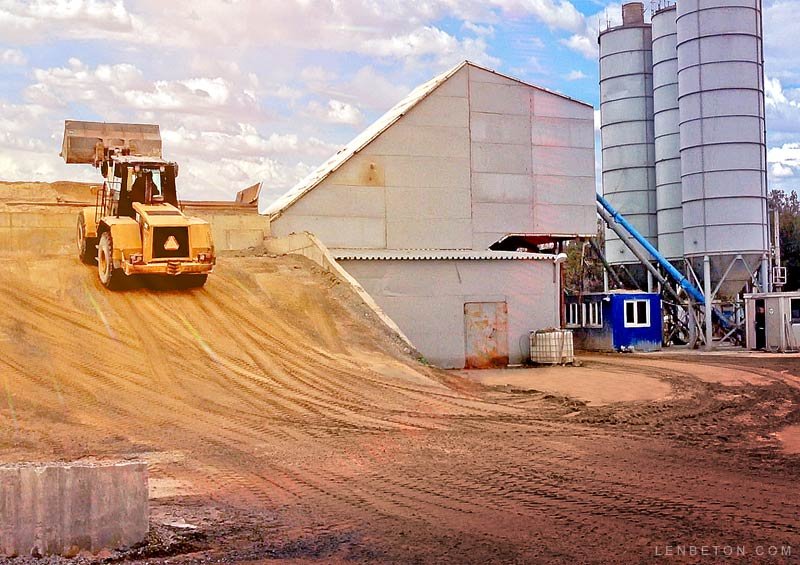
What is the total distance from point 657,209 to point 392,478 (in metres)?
35.2

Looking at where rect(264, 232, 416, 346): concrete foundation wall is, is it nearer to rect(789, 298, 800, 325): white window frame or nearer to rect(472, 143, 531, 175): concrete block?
rect(472, 143, 531, 175): concrete block

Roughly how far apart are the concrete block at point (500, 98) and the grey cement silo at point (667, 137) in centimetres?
1273

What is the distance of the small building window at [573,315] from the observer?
3997 cm

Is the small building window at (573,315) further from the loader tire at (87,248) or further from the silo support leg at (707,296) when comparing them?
the loader tire at (87,248)

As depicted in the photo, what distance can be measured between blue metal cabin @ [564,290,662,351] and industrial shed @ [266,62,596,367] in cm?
579

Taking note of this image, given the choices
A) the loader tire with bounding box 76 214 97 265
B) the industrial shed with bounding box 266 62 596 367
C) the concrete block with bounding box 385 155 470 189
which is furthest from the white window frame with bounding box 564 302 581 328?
the loader tire with bounding box 76 214 97 265

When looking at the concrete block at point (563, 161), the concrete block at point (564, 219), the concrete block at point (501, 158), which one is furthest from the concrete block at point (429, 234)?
the concrete block at point (563, 161)

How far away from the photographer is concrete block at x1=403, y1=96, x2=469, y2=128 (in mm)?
30969

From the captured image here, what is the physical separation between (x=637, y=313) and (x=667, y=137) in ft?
31.0

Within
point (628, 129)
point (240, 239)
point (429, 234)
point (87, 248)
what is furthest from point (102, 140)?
point (628, 129)

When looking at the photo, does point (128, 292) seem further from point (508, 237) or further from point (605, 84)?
point (605, 84)

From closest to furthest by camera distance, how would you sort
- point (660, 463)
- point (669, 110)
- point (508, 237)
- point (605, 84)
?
point (660, 463)
point (508, 237)
point (669, 110)
point (605, 84)

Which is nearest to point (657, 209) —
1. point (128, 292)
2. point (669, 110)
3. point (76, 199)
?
point (669, 110)

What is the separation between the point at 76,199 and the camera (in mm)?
32469
